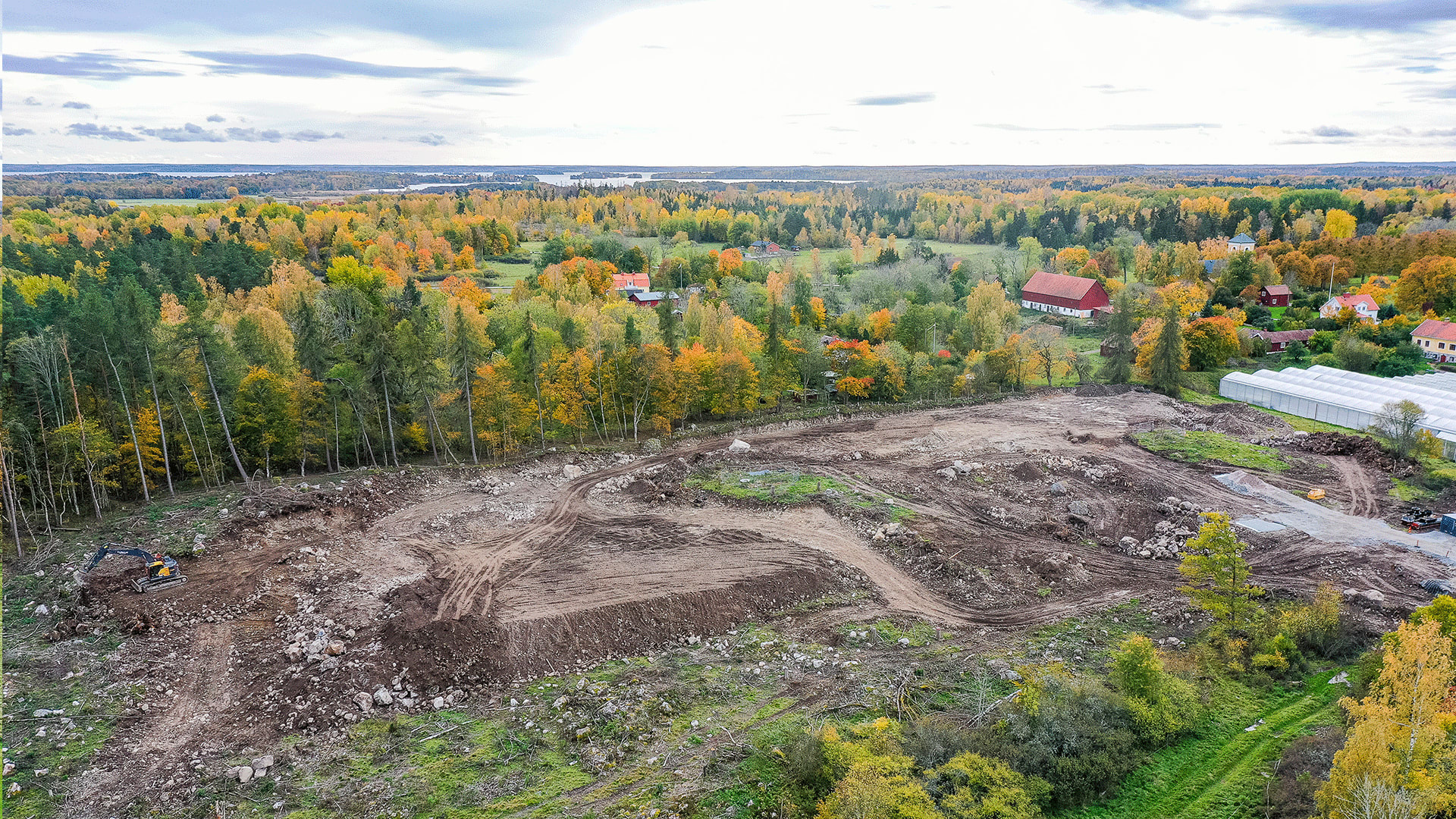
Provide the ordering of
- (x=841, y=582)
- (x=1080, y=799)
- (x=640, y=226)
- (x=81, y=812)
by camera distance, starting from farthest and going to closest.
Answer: (x=640, y=226)
(x=841, y=582)
(x=1080, y=799)
(x=81, y=812)

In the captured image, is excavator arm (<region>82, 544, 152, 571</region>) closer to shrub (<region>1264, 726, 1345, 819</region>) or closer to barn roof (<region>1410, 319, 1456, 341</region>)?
shrub (<region>1264, 726, 1345, 819</region>)

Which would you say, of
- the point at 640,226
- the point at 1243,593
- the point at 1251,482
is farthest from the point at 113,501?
the point at 640,226

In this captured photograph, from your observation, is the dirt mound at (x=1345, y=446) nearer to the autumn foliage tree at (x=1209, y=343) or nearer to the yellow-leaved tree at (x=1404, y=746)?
the autumn foliage tree at (x=1209, y=343)

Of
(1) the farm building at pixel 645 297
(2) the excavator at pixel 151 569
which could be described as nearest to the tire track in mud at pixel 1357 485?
(2) the excavator at pixel 151 569

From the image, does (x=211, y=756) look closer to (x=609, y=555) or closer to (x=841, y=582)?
(x=609, y=555)

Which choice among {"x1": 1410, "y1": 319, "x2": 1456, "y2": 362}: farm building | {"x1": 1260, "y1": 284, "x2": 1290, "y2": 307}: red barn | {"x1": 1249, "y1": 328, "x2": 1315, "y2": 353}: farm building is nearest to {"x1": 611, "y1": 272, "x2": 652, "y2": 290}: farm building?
{"x1": 1249, "y1": 328, "x2": 1315, "y2": 353}: farm building

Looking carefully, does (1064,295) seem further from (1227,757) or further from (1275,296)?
(1227,757)
